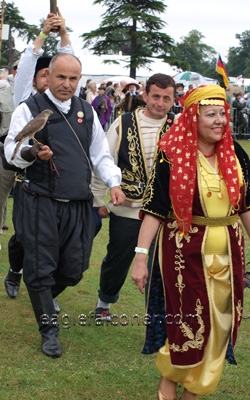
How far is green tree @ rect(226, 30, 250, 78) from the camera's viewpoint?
113562mm

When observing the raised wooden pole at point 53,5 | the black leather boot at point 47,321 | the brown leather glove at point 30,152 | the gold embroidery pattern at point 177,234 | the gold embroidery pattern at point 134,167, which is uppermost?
the raised wooden pole at point 53,5

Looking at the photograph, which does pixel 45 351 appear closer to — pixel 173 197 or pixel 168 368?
pixel 168 368

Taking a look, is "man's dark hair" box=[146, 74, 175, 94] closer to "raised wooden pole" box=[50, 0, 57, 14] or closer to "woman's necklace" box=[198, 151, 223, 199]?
"raised wooden pole" box=[50, 0, 57, 14]

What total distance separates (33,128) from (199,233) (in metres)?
1.37

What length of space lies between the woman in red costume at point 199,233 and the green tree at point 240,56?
109012 mm

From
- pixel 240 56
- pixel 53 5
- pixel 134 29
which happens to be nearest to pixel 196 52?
pixel 240 56

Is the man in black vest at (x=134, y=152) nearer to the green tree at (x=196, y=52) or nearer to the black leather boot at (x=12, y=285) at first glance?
the black leather boot at (x=12, y=285)

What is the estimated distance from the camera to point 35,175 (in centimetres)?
474

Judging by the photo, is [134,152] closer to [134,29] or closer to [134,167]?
[134,167]

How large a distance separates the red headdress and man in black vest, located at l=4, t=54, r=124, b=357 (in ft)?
2.96

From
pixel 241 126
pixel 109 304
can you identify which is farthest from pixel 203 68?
pixel 109 304

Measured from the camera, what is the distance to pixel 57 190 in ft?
15.5

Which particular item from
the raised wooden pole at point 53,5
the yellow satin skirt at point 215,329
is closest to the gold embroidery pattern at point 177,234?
the yellow satin skirt at point 215,329

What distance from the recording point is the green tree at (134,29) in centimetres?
4519
